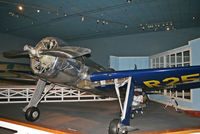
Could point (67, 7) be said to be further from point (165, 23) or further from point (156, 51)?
point (156, 51)

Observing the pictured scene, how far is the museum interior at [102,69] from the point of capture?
414 cm

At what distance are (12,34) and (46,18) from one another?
761 cm

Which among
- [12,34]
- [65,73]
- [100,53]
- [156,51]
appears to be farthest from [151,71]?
[12,34]

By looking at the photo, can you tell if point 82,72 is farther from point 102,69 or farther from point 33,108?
point 33,108

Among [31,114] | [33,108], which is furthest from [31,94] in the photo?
[31,114]

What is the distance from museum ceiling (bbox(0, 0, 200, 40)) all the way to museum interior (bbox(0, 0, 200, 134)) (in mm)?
66

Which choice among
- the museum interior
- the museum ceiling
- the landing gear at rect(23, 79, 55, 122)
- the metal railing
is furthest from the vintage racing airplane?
the museum ceiling

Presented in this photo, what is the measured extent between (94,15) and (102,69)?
7.28 meters

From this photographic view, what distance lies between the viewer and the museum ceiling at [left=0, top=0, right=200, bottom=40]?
973cm

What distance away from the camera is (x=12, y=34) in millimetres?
17328

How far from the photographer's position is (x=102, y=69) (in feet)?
18.9

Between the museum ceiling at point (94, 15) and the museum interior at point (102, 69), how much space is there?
2.6 inches

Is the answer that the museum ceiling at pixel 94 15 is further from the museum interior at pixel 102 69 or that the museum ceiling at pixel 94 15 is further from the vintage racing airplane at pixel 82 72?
the vintage racing airplane at pixel 82 72

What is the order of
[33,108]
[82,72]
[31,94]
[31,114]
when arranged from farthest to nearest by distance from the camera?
[31,94], [33,108], [31,114], [82,72]
